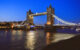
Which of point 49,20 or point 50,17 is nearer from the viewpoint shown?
point 49,20

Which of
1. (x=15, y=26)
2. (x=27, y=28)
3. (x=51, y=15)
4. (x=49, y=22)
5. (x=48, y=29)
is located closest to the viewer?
(x=48, y=29)

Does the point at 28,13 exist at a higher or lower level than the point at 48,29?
higher

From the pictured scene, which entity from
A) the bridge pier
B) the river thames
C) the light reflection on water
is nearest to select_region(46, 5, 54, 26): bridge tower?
the bridge pier

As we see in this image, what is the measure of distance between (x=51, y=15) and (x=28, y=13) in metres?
23.3

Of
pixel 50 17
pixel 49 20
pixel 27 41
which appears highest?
pixel 50 17

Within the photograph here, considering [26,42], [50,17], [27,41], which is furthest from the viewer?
[50,17]

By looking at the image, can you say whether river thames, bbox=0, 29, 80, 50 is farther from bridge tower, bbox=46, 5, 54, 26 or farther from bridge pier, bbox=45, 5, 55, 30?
bridge tower, bbox=46, 5, 54, 26

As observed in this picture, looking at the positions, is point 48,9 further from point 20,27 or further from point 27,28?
point 20,27

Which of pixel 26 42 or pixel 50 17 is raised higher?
pixel 50 17

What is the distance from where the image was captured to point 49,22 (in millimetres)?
A: 66312

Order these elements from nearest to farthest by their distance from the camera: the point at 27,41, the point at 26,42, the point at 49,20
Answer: the point at 26,42, the point at 27,41, the point at 49,20

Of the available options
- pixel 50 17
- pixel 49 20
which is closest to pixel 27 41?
pixel 49 20

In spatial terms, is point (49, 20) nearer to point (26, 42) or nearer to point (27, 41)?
point (27, 41)

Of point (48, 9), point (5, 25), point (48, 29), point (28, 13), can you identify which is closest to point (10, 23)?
point (5, 25)
